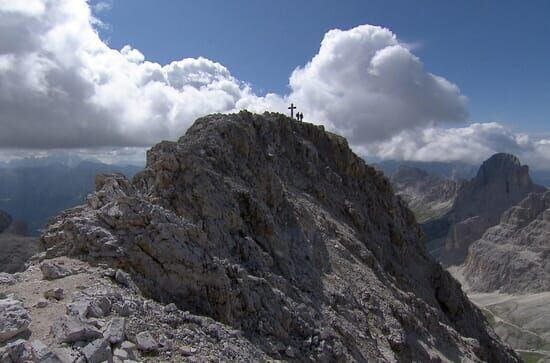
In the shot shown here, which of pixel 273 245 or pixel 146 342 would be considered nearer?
pixel 146 342

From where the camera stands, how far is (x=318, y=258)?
135 feet

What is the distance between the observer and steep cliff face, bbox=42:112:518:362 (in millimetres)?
24562

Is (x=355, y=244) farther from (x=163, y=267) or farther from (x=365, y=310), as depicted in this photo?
(x=163, y=267)

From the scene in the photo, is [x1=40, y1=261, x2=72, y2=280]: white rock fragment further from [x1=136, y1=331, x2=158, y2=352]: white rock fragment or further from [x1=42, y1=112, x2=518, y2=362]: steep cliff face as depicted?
[x1=136, y1=331, x2=158, y2=352]: white rock fragment

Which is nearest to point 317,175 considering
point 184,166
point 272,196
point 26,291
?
point 272,196

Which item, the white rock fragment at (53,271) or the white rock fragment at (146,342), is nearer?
the white rock fragment at (146,342)

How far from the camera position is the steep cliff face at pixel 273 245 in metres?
24.6

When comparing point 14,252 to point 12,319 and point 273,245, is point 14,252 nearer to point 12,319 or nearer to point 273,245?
point 273,245

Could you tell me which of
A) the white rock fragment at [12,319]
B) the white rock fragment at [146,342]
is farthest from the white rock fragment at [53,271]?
the white rock fragment at [146,342]

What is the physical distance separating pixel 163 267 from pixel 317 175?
36491 millimetres

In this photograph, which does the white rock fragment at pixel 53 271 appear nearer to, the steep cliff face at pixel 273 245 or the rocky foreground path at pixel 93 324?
the rocky foreground path at pixel 93 324

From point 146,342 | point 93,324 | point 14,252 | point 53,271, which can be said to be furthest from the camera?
point 14,252

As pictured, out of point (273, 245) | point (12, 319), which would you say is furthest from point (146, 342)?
point (273, 245)

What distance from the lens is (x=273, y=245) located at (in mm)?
37469
